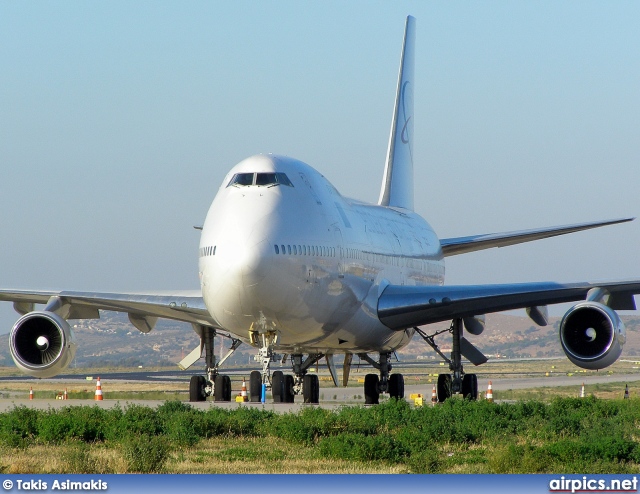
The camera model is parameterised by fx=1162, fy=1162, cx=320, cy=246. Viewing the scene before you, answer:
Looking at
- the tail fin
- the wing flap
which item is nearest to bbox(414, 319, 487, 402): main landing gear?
the wing flap

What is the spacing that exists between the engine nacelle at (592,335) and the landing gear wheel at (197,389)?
8380mm

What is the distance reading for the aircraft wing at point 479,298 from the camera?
24.8 m

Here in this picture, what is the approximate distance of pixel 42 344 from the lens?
24266 mm

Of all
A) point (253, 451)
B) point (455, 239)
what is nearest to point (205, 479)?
point (253, 451)

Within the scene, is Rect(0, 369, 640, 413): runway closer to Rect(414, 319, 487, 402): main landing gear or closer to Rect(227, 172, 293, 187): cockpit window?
Rect(414, 319, 487, 402): main landing gear

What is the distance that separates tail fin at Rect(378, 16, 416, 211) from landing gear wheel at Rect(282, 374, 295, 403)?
11670mm

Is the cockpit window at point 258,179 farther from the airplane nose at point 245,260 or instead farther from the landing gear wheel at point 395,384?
the landing gear wheel at point 395,384

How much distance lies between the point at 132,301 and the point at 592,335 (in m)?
10.0

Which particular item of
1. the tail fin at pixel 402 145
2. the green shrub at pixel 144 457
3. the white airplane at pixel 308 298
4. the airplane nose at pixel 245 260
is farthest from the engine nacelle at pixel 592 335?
the tail fin at pixel 402 145

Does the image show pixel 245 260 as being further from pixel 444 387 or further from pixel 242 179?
pixel 444 387

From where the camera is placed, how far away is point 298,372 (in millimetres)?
26406

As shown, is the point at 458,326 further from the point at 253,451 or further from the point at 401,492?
the point at 401,492

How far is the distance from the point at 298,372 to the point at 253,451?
11696 millimetres

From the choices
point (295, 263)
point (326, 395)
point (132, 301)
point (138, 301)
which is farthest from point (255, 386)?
point (326, 395)
